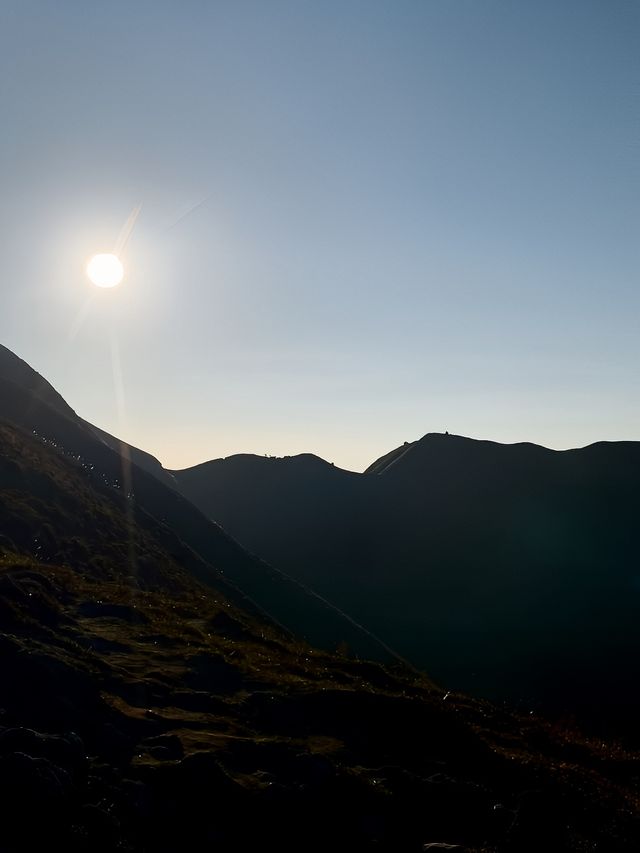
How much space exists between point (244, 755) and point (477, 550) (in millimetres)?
119990

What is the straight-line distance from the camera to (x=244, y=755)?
15.1 metres

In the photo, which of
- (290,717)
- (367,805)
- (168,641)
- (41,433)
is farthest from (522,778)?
(41,433)

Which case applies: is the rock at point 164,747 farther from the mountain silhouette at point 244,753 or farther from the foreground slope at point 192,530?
the foreground slope at point 192,530

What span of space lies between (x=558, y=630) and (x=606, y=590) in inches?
704

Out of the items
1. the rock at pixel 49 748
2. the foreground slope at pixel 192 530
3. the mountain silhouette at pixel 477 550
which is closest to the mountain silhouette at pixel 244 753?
the rock at pixel 49 748

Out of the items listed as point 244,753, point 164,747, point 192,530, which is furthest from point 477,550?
point 164,747

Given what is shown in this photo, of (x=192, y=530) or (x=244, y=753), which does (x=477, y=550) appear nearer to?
(x=192, y=530)

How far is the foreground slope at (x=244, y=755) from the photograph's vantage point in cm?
1216

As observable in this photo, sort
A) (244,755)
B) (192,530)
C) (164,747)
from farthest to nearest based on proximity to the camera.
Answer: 1. (192,530)
2. (244,755)
3. (164,747)

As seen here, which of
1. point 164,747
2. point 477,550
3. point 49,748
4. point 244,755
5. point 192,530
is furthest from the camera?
point 477,550

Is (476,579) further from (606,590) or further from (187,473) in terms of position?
(187,473)

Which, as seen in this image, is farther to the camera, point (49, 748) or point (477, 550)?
point (477, 550)

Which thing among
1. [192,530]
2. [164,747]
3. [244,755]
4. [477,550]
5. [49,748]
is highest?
[477,550]

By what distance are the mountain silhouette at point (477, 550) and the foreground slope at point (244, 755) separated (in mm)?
70660
